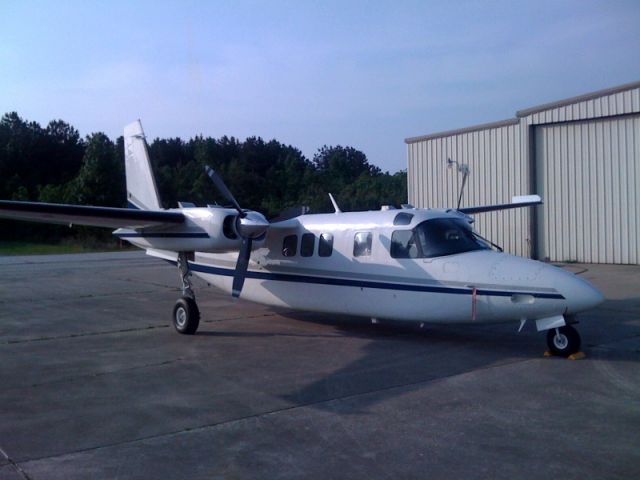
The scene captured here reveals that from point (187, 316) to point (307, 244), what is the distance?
2736 mm

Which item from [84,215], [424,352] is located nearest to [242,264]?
[84,215]

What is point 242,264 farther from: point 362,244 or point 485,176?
point 485,176

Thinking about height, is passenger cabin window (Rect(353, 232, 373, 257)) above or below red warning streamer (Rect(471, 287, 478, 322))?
above

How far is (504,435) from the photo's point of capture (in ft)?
21.5

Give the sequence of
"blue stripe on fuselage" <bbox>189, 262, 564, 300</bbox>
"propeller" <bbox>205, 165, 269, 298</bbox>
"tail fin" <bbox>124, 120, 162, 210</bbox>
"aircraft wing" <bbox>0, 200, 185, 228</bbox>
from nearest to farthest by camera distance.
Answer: "blue stripe on fuselage" <bbox>189, 262, 564, 300</bbox> < "aircraft wing" <bbox>0, 200, 185, 228</bbox> < "propeller" <bbox>205, 165, 269, 298</bbox> < "tail fin" <bbox>124, 120, 162, 210</bbox>

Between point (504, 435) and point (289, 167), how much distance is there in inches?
2280

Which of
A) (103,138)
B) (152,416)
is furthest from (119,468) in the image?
(103,138)

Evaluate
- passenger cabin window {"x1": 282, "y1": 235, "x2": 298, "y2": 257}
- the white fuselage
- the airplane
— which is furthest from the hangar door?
passenger cabin window {"x1": 282, "y1": 235, "x2": 298, "y2": 257}

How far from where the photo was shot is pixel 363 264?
11.8m

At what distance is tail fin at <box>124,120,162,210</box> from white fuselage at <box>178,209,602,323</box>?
198 cm

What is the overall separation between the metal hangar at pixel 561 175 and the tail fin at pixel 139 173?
1757 cm

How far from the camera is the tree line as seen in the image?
165ft

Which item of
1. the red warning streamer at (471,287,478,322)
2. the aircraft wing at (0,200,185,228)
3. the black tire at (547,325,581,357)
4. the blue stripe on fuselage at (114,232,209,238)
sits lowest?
the black tire at (547,325,581,357)

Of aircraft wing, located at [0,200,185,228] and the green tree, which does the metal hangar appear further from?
the green tree
